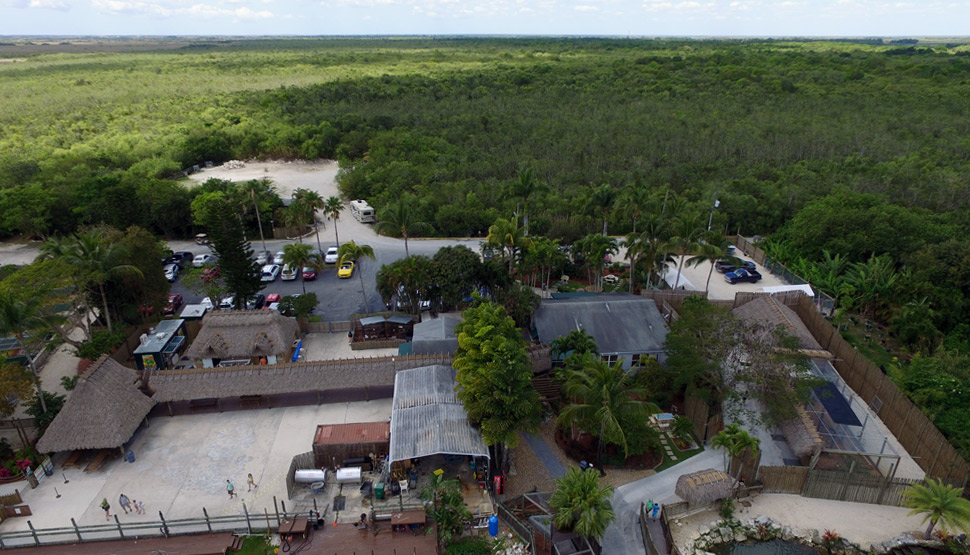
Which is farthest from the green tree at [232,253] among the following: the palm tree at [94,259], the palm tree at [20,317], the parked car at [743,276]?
the parked car at [743,276]

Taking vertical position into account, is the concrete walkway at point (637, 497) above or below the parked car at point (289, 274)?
below

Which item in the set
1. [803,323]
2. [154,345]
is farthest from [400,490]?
[803,323]

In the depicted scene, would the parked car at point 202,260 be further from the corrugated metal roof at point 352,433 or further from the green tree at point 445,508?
the green tree at point 445,508

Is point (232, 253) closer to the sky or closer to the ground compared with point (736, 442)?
closer to the sky

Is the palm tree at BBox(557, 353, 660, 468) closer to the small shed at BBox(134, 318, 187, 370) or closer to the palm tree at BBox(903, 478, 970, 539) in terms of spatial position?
the palm tree at BBox(903, 478, 970, 539)

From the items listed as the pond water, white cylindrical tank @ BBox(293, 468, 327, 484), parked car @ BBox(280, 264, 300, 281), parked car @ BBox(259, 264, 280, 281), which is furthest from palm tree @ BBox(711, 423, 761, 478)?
parked car @ BBox(259, 264, 280, 281)

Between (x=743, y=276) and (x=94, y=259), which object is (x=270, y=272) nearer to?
(x=94, y=259)

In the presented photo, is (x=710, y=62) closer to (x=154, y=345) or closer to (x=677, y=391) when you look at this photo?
(x=677, y=391)

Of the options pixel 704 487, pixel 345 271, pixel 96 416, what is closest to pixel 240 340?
pixel 96 416
